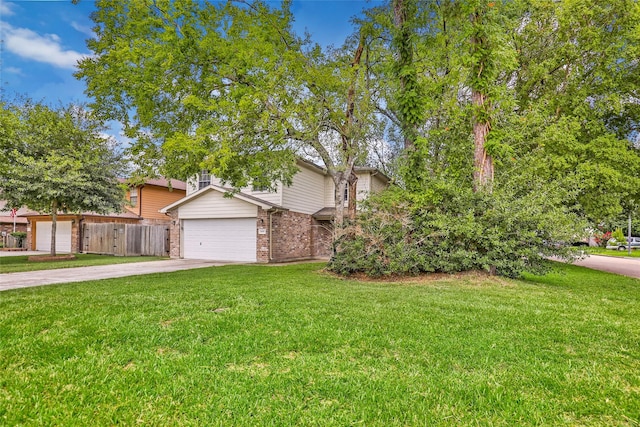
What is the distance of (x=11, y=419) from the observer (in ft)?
7.38

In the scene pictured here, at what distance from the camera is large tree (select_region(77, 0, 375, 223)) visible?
9.08 m

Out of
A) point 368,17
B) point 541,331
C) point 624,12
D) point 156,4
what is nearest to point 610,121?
point 624,12

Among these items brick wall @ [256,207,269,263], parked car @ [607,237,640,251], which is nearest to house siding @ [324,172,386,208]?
brick wall @ [256,207,269,263]

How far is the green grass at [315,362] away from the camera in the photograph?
236 centimetres

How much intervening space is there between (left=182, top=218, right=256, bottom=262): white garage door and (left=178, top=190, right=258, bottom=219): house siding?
1.06 ft

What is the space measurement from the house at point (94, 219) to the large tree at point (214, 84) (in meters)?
11.5

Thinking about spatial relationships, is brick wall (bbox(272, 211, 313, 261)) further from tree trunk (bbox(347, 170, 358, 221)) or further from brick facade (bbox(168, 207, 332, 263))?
tree trunk (bbox(347, 170, 358, 221))

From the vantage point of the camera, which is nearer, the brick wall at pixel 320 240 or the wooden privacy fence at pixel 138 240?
the wooden privacy fence at pixel 138 240

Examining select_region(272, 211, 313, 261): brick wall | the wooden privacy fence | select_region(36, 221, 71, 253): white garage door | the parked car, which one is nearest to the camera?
select_region(272, 211, 313, 261): brick wall

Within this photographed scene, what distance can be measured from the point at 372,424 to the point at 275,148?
9.69m

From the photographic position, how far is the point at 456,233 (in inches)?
338

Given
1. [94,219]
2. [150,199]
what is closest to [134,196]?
[150,199]

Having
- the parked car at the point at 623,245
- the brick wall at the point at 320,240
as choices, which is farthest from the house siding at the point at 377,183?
the parked car at the point at 623,245

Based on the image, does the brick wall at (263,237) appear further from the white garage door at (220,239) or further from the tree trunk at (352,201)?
the tree trunk at (352,201)
